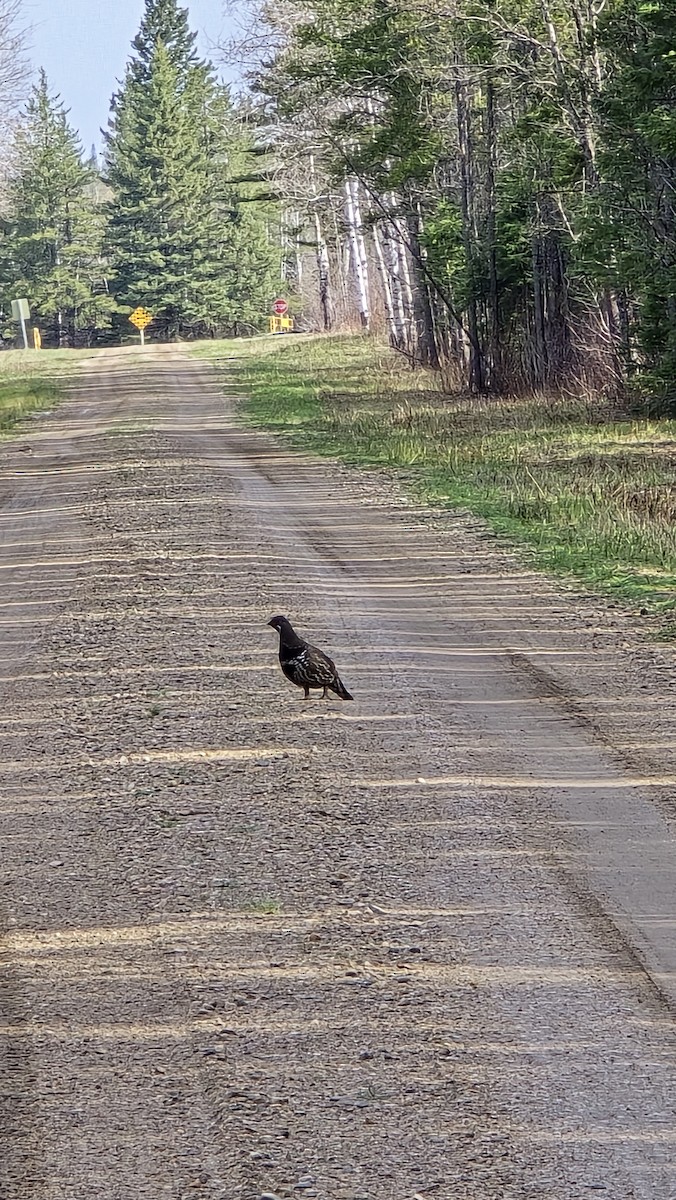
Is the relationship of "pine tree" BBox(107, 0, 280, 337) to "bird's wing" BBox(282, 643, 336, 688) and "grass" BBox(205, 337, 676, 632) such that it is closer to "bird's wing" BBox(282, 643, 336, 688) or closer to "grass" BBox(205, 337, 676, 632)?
"grass" BBox(205, 337, 676, 632)

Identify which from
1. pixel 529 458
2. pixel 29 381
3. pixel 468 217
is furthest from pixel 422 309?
pixel 529 458

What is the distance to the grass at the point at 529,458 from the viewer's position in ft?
38.3

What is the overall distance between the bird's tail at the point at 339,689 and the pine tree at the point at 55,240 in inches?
3048

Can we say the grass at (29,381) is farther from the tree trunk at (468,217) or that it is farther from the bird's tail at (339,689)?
the bird's tail at (339,689)

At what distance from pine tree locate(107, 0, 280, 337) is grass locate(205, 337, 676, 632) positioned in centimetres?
4791

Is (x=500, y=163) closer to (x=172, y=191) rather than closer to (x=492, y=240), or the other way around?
(x=492, y=240)

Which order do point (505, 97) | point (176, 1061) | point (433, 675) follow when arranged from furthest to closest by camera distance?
point (505, 97) → point (433, 675) → point (176, 1061)

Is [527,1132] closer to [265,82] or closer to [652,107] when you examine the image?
[652,107]

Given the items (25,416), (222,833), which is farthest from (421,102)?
(222,833)

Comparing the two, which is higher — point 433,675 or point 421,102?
point 421,102

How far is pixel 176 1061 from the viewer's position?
12.2ft

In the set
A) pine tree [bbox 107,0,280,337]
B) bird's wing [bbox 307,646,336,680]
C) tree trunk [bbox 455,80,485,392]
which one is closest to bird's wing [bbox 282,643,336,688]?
bird's wing [bbox 307,646,336,680]

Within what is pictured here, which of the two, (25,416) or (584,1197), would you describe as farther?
(25,416)

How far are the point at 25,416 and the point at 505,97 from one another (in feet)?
36.6
